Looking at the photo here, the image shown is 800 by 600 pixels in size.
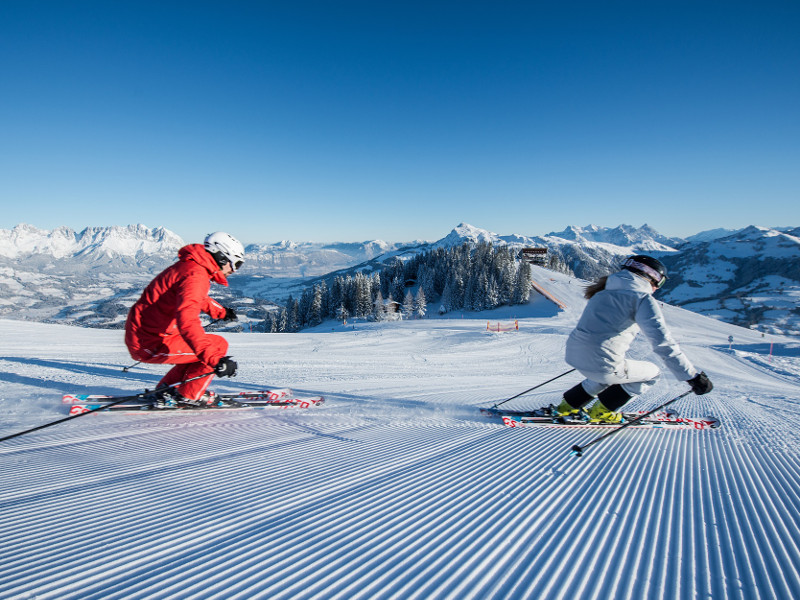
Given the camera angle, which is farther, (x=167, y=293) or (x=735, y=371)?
(x=735, y=371)

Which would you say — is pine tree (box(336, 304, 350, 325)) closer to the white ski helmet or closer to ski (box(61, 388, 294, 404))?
ski (box(61, 388, 294, 404))

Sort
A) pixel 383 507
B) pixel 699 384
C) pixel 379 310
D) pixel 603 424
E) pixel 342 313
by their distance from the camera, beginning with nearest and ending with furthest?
pixel 383 507
pixel 699 384
pixel 603 424
pixel 379 310
pixel 342 313

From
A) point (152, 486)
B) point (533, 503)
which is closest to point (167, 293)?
point (152, 486)

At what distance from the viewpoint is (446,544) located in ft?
6.84

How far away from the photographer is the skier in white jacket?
3.60 m

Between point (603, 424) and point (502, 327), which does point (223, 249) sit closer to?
point (603, 424)

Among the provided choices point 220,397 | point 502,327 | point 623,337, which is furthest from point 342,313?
point 623,337

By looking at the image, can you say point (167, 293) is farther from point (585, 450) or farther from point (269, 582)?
point (585, 450)

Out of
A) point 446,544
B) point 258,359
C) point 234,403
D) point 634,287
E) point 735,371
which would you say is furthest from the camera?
point 735,371

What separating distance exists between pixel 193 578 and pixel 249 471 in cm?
136

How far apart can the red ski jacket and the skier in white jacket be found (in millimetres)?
4491

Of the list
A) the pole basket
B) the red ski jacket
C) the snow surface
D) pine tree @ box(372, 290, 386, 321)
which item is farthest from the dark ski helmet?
pine tree @ box(372, 290, 386, 321)

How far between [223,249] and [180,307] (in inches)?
38.4

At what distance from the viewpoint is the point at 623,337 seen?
3963mm
